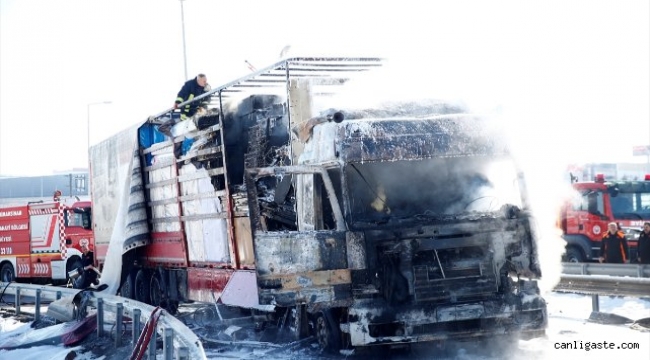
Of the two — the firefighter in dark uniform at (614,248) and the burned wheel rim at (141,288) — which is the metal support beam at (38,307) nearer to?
the burned wheel rim at (141,288)

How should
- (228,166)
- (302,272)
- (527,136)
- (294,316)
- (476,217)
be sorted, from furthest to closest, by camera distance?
(228,166) → (294,316) → (527,136) → (476,217) → (302,272)

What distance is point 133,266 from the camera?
47.1 feet

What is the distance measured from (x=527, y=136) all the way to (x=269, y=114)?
3.53 metres

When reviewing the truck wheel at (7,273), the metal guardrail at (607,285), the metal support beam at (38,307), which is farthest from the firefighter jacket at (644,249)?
the truck wheel at (7,273)

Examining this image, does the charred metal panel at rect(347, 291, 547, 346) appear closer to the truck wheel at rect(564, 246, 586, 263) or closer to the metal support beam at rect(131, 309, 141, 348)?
the metal support beam at rect(131, 309, 141, 348)

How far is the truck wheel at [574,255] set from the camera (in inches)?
778

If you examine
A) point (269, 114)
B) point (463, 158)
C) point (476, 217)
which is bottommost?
point (476, 217)

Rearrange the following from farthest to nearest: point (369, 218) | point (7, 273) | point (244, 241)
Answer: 1. point (7, 273)
2. point (244, 241)
3. point (369, 218)

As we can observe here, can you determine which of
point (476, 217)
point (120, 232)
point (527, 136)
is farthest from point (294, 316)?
point (120, 232)

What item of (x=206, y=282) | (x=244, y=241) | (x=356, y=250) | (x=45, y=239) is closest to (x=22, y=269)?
(x=45, y=239)

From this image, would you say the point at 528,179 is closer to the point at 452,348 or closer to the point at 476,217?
the point at 476,217

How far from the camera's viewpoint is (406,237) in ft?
25.7

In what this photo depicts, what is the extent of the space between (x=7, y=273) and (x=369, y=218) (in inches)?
838

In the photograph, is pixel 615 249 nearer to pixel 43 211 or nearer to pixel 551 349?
pixel 551 349
